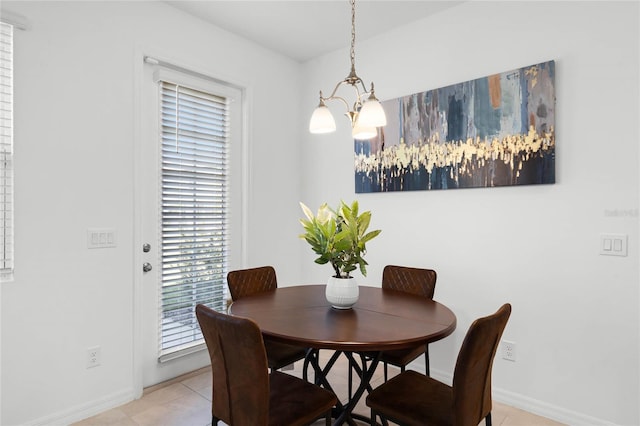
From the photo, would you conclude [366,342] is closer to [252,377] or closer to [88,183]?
[252,377]

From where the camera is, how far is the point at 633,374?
207 centimetres

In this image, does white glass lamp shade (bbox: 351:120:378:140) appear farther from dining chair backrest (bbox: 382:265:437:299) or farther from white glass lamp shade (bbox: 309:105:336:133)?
dining chair backrest (bbox: 382:265:437:299)

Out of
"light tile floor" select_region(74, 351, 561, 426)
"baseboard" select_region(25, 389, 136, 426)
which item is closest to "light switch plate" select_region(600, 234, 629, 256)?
"light tile floor" select_region(74, 351, 561, 426)

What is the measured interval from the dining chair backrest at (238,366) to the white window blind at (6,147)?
134 centimetres

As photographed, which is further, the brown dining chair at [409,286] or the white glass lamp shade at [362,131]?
the brown dining chair at [409,286]

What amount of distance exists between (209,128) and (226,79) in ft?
1.48

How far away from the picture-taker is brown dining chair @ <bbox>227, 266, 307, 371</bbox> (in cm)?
216

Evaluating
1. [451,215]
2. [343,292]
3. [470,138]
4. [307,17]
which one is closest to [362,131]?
[343,292]

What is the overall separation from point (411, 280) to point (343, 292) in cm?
79

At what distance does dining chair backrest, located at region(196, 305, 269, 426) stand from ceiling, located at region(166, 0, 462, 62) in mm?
2319

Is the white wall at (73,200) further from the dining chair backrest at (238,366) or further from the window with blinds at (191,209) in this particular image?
the dining chair backrest at (238,366)

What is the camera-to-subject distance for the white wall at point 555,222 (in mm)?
2109

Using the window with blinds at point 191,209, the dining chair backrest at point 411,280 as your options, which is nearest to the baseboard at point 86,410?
the window with blinds at point 191,209

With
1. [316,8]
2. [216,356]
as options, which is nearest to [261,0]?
[316,8]
